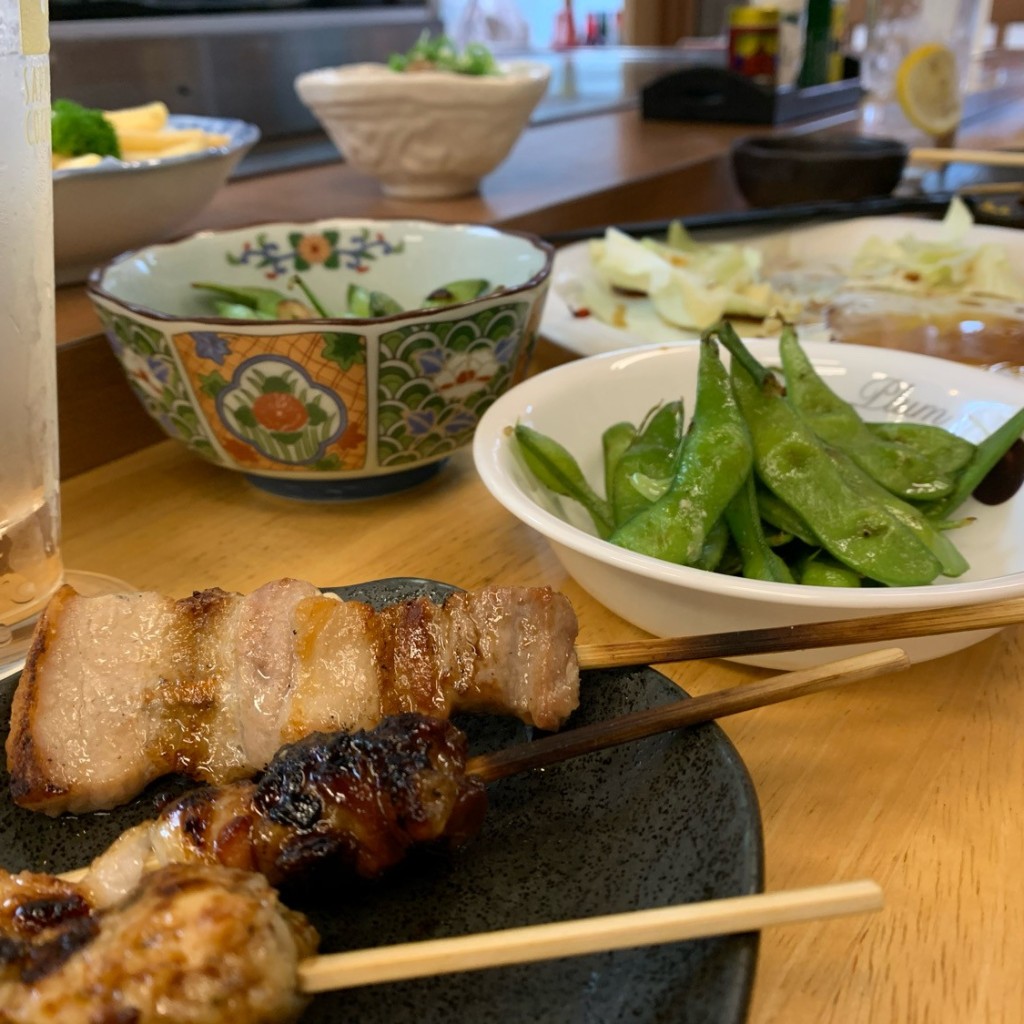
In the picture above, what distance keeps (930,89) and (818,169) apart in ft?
5.13

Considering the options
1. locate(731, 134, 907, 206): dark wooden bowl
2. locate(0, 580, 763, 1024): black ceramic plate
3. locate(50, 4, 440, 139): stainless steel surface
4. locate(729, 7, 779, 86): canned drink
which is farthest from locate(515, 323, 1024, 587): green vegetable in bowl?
locate(729, 7, 779, 86): canned drink

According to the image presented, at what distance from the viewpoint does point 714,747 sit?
0.77m

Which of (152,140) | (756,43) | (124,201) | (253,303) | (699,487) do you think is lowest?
(699,487)

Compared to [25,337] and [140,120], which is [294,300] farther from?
[140,120]

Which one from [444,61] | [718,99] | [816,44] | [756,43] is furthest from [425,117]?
[816,44]

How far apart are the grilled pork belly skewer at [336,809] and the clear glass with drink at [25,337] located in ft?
1.35

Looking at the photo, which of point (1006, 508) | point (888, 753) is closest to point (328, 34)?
point (1006, 508)

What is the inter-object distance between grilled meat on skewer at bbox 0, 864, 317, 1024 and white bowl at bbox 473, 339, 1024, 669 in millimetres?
461

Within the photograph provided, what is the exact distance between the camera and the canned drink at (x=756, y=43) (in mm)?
3652

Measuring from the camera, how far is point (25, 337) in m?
1.00

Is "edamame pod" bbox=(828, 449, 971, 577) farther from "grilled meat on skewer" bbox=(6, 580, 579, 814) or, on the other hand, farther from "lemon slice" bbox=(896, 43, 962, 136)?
"lemon slice" bbox=(896, 43, 962, 136)

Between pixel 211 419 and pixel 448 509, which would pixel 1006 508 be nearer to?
pixel 448 509

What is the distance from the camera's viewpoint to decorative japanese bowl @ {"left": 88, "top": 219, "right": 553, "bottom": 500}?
119 centimetres

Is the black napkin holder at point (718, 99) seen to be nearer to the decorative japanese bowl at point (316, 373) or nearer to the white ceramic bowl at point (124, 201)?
the white ceramic bowl at point (124, 201)
